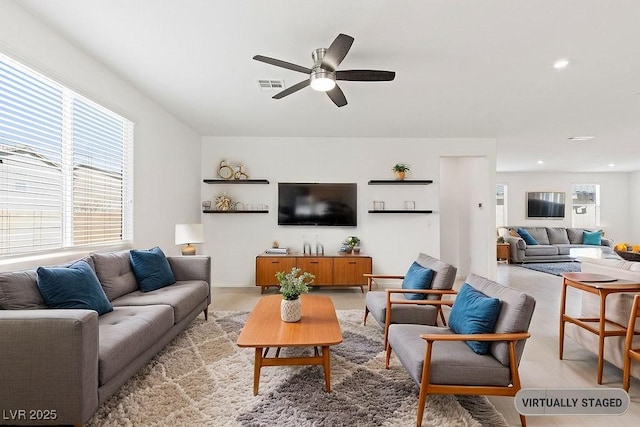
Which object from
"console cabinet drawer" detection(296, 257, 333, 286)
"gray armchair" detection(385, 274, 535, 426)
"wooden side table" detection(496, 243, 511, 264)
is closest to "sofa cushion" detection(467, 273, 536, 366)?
"gray armchair" detection(385, 274, 535, 426)

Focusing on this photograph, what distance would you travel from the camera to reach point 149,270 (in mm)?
3211

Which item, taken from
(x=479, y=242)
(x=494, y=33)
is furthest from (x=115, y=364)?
(x=479, y=242)

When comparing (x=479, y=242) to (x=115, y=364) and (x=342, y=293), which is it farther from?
(x=115, y=364)

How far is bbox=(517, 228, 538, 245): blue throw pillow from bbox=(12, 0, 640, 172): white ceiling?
14.3 ft

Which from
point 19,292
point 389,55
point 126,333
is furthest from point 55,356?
point 389,55

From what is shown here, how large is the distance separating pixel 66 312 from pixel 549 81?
4406mm

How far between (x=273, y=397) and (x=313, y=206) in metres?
3.62

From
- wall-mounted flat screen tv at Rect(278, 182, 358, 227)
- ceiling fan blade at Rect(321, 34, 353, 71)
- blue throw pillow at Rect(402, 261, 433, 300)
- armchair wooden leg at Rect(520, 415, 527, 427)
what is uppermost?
ceiling fan blade at Rect(321, 34, 353, 71)

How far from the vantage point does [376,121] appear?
183 inches

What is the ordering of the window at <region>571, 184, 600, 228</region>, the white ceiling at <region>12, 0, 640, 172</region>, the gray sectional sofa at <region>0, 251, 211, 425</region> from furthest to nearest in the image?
1. the window at <region>571, 184, 600, 228</region>
2. the white ceiling at <region>12, 0, 640, 172</region>
3. the gray sectional sofa at <region>0, 251, 211, 425</region>

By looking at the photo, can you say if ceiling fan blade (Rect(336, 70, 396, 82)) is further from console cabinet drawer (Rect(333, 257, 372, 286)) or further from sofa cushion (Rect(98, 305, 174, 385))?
console cabinet drawer (Rect(333, 257, 372, 286))

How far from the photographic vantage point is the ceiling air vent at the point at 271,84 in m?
3.25

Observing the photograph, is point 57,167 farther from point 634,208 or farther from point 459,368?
point 634,208

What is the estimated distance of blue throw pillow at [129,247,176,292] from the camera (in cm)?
316
